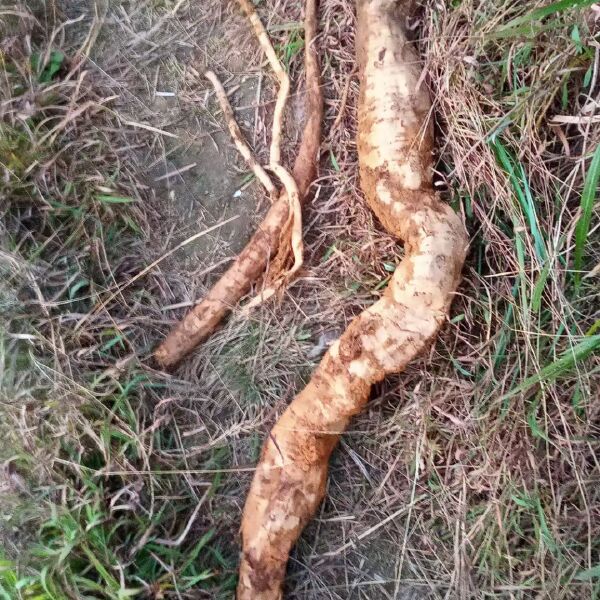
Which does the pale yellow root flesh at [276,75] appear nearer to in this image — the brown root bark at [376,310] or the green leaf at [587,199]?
the brown root bark at [376,310]

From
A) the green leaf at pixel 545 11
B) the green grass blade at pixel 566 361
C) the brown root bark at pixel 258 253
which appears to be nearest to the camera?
the green leaf at pixel 545 11

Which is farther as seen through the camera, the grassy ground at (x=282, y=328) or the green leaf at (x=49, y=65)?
the green leaf at (x=49, y=65)

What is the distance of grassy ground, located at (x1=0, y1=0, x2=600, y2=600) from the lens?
3.91ft

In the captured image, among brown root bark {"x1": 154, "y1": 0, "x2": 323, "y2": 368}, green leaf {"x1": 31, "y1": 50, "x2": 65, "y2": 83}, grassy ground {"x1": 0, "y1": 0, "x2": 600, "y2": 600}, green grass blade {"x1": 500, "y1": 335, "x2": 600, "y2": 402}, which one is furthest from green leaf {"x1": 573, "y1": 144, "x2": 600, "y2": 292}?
green leaf {"x1": 31, "y1": 50, "x2": 65, "y2": 83}

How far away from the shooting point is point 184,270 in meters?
1.43

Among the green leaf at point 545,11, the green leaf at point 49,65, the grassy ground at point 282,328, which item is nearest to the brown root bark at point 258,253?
the grassy ground at point 282,328

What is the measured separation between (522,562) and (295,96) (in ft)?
3.85

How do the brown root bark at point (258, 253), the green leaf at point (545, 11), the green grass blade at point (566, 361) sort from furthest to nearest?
1. the brown root bark at point (258, 253)
2. the green grass blade at point (566, 361)
3. the green leaf at point (545, 11)

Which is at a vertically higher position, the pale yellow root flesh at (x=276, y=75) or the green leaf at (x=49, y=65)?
Result: the green leaf at (x=49, y=65)

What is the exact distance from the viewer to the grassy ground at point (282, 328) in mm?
1191

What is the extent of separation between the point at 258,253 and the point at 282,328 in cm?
19

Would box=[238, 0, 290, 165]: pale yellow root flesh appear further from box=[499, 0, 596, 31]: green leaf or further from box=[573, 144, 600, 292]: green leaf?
box=[573, 144, 600, 292]: green leaf

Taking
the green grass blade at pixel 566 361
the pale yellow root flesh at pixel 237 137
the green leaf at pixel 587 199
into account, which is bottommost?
the green grass blade at pixel 566 361

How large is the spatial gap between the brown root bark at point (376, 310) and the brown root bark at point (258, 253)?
134 millimetres
